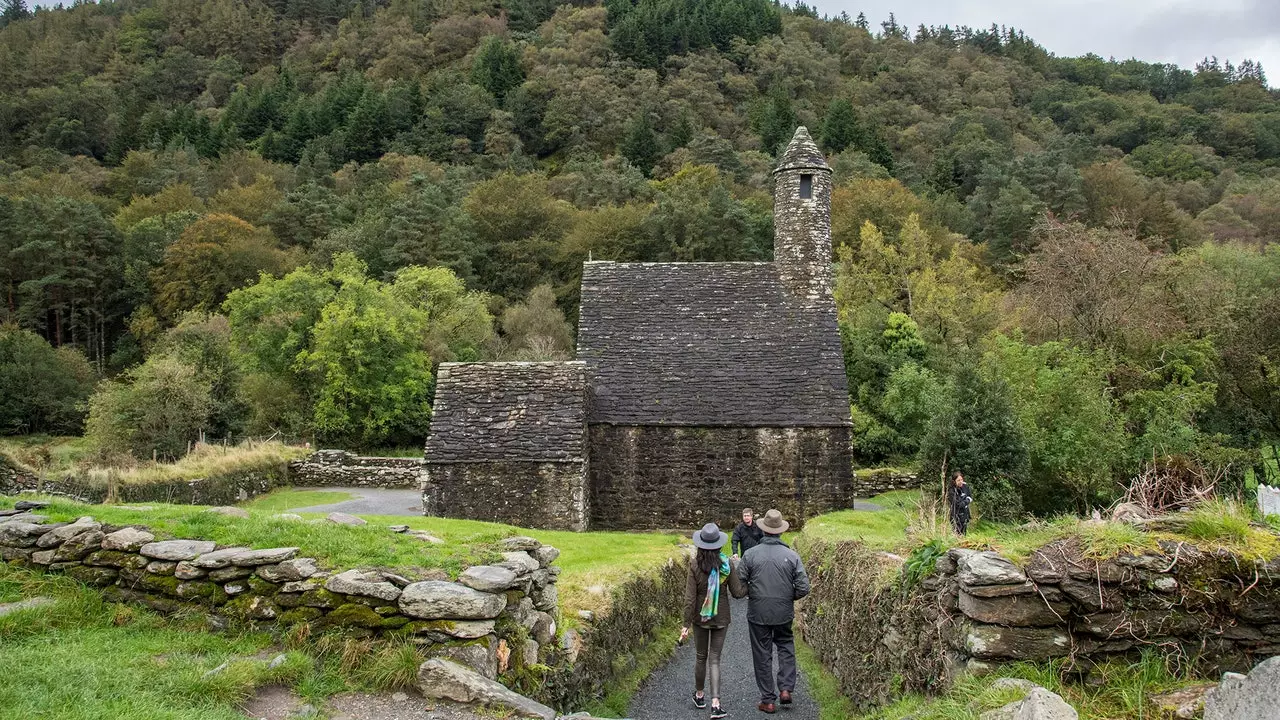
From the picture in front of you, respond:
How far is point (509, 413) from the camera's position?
21.0m

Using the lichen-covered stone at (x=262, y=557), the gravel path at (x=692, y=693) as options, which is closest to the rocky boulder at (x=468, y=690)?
the lichen-covered stone at (x=262, y=557)

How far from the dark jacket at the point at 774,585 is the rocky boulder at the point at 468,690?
10.4 feet

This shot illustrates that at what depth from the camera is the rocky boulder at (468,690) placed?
6.12m

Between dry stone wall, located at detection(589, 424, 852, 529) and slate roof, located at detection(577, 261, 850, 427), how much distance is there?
45cm

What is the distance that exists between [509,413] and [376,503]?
661 centimetres

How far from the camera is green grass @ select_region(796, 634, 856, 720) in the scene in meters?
9.56

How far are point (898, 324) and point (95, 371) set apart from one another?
51213 mm

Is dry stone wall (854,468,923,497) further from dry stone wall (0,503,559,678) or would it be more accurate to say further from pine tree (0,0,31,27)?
pine tree (0,0,31,27)

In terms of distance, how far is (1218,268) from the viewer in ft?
109

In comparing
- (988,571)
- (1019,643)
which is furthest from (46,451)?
(1019,643)

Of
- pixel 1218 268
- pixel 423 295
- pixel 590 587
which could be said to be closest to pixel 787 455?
pixel 590 587

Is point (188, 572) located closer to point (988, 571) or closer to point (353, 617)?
point (353, 617)

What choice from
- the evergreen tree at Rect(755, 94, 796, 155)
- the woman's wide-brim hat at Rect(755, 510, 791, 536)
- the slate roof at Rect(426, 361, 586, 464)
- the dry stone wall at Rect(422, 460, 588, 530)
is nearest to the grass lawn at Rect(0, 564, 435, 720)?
the woman's wide-brim hat at Rect(755, 510, 791, 536)

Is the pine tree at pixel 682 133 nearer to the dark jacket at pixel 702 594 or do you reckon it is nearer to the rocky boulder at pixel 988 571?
the dark jacket at pixel 702 594
